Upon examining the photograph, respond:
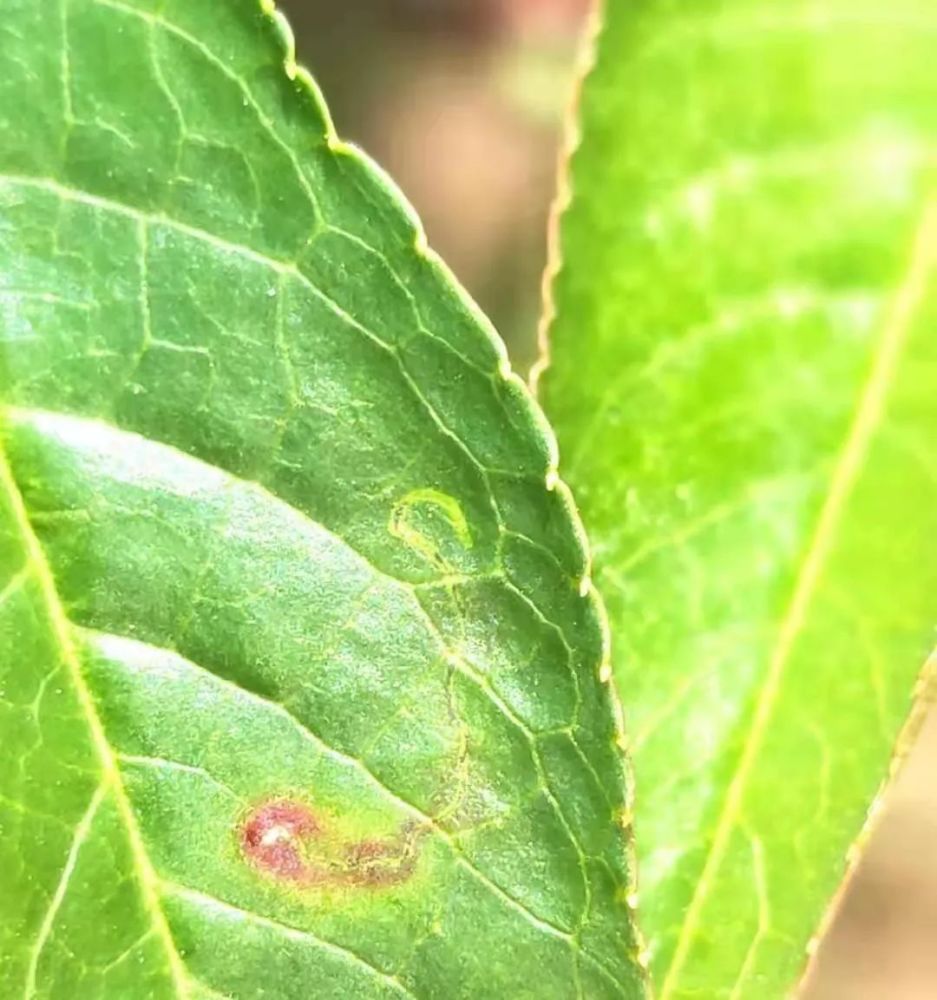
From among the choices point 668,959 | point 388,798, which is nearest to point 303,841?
point 388,798

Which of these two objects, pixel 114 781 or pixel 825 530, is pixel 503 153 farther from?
pixel 114 781

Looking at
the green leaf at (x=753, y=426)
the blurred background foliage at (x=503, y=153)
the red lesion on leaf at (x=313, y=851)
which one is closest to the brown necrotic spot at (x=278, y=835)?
the red lesion on leaf at (x=313, y=851)

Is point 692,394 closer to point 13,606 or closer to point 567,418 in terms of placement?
point 567,418

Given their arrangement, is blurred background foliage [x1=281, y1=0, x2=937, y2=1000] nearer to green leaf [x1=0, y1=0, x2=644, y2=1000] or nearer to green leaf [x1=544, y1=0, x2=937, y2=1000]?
green leaf [x1=544, y1=0, x2=937, y2=1000]

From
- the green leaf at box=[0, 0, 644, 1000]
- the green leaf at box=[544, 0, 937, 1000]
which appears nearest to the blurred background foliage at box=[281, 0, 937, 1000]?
the green leaf at box=[544, 0, 937, 1000]

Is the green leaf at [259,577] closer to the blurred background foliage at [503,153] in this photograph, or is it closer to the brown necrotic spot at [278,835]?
the brown necrotic spot at [278,835]

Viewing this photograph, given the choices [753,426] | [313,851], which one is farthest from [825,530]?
[313,851]
